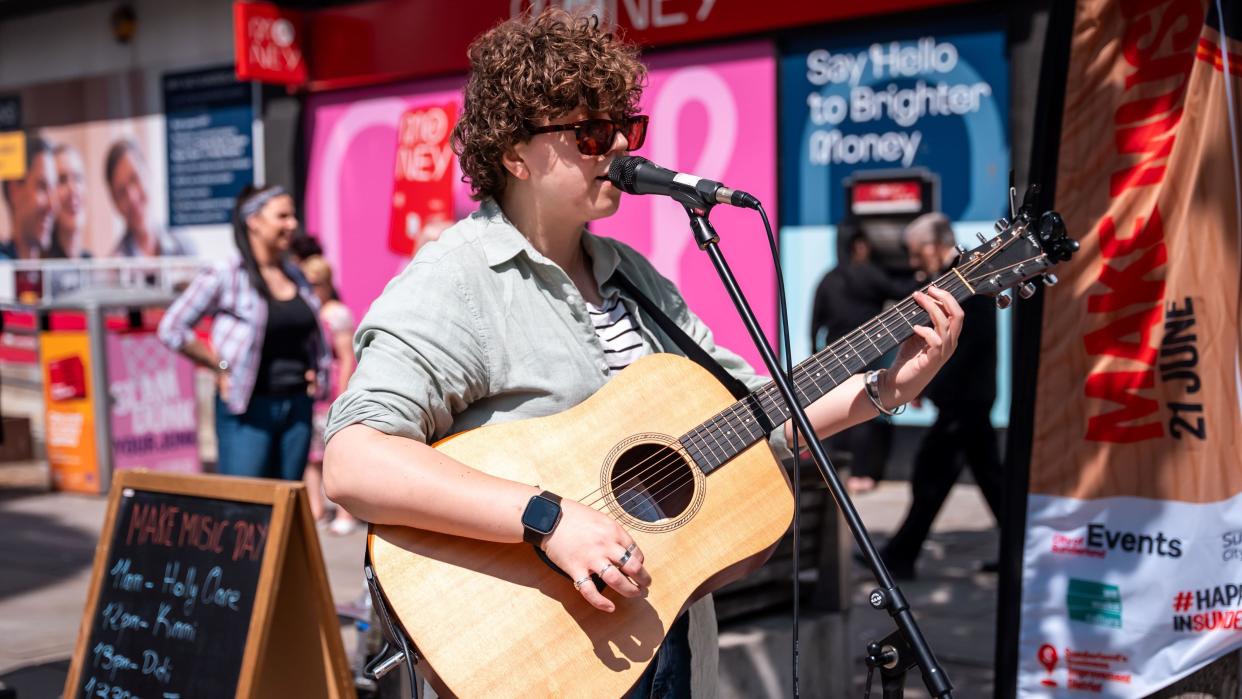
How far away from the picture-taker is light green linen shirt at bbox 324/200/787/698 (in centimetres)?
202

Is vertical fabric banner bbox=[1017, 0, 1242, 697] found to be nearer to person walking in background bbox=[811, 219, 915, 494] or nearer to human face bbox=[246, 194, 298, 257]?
human face bbox=[246, 194, 298, 257]

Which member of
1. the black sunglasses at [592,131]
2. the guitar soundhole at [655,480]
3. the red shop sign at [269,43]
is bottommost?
the guitar soundhole at [655,480]

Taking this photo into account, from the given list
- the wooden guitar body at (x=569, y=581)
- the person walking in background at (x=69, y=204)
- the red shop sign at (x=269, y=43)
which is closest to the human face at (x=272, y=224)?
the wooden guitar body at (x=569, y=581)

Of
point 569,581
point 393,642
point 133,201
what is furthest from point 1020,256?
point 133,201

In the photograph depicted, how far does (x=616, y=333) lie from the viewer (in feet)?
7.82

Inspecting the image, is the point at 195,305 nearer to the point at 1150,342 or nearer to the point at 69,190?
the point at 1150,342

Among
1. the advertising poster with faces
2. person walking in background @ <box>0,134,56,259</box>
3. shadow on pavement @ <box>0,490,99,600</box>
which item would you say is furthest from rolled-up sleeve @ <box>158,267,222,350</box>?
person walking in background @ <box>0,134,56,259</box>

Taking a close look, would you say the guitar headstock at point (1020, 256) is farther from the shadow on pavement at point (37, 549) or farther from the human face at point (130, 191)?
the human face at point (130, 191)

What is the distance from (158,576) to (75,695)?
435mm

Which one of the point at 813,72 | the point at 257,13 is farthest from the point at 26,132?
the point at 813,72

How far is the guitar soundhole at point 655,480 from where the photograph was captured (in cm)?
223

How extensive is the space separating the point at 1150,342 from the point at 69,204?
13.4 meters

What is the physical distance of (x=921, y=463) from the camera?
20.0 ft

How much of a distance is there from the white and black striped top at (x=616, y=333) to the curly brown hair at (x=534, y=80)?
0.32m
